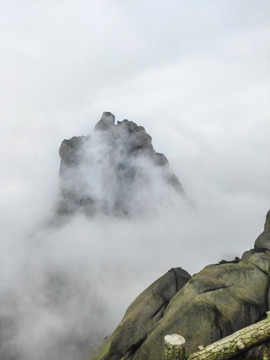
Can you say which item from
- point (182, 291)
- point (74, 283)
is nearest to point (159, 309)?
point (182, 291)

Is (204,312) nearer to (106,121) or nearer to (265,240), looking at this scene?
(265,240)

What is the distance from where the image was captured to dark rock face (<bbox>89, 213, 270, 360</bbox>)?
18.4 m

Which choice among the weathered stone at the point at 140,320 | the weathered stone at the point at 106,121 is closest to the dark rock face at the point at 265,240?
the weathered stone at the point at 140,320

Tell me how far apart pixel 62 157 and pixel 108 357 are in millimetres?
174401

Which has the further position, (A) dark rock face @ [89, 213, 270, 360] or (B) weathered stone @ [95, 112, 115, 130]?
(B) weathered stone @ [95, 112, 115, 130]

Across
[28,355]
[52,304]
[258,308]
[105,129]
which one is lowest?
[258,308]

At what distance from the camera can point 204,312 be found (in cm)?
1870

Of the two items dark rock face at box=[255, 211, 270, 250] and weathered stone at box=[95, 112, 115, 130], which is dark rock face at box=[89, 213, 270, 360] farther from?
weathered stone at box=[95, 112, 115, 130]

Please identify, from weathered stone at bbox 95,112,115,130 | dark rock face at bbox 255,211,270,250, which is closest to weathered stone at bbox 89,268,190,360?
dark rock face at bbox 255,211,270,250

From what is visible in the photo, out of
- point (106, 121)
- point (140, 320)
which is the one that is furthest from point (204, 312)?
point (106, 121)

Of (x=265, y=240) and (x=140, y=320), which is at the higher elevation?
(x=265, y=240)

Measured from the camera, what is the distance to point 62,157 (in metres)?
188

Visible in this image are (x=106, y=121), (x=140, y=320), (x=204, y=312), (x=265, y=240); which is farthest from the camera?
(x=106, y=121)

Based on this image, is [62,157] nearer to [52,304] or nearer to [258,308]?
[52,304]
